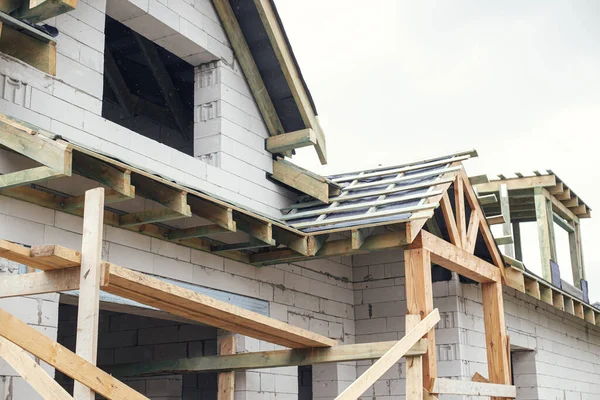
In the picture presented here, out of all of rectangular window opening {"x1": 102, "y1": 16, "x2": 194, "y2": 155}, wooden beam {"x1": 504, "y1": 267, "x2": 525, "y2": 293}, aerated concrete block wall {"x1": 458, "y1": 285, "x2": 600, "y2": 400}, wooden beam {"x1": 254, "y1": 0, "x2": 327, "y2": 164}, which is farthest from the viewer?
rectangular window opening {"x1": 102, "y1": 16, "x2": 194, "y2": 155}

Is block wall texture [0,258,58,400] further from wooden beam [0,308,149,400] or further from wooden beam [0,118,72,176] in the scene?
wooden beam [0,308,149,400]

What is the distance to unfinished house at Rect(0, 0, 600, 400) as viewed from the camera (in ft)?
19.6

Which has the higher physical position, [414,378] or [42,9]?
[42,9]

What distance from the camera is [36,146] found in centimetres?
595

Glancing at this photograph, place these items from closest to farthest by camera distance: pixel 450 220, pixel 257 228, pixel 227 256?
pixel 257 228 < pixel 227 256 < pixel 450 220

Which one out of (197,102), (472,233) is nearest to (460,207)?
(472,233)

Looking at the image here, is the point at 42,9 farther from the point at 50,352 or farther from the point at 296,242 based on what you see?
the point at 296,242

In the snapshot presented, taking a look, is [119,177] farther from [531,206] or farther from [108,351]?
[531,206]

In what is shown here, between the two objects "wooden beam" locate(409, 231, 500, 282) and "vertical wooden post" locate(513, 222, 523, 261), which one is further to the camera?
"vertical wooden post" locate(513, 222, 523, 261)

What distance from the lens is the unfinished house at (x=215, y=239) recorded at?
19.6ft

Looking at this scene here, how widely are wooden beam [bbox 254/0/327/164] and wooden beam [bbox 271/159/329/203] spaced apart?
41cm

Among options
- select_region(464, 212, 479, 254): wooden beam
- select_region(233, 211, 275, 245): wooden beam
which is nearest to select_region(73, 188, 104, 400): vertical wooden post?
select_region(233, 211, 275, 245): wooden beam

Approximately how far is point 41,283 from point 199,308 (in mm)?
1254

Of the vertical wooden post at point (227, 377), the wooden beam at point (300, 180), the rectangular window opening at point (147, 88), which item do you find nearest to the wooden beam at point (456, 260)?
the wooden beam at point (300, 180)
